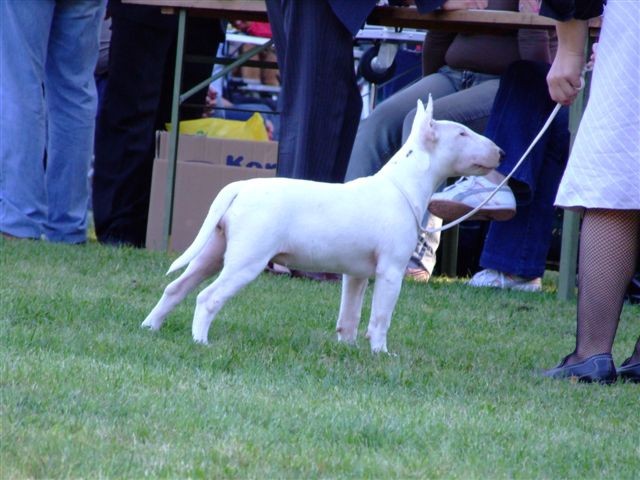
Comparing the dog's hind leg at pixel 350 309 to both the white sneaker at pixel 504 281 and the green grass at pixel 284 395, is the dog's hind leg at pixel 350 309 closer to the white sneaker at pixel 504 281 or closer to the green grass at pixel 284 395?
the green grass at pixel 284 395

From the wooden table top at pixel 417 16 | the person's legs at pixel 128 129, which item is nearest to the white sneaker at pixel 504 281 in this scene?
the wooden table top at pixel 417 16

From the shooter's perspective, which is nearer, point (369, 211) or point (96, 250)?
point (369, 211)

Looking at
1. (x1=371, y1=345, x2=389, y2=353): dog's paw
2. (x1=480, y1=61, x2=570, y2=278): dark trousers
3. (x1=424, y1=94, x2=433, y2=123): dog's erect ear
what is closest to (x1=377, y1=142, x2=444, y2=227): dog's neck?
(x1=424, y1=94, x2=433, y2=123): dog's erect ear

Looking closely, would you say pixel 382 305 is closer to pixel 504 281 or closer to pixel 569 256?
pixel 569 256

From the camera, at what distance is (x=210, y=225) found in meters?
4.02

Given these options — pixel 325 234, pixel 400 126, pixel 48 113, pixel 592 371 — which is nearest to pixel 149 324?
pixel 325 234

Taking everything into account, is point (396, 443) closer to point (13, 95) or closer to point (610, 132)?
point (610, 132)

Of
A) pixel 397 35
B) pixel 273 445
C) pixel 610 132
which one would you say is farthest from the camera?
pixel 397 35

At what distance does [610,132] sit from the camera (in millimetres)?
3822

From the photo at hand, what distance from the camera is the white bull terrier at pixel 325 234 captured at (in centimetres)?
403

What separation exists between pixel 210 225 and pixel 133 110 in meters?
3.22

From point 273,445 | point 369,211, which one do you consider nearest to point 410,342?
point 369,211

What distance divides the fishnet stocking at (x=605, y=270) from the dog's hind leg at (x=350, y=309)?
77cm

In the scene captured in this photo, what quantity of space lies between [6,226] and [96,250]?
1.82 feet
